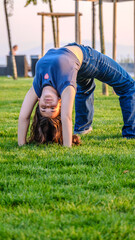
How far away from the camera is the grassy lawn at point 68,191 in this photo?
8.23 ft

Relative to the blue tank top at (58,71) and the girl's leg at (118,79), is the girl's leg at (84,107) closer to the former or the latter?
the girl's leg at (118,79)

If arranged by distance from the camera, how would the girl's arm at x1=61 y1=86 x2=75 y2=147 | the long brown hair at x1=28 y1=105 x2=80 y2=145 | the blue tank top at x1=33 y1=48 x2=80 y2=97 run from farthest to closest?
the long brown hair at x1=28 y1=105 x2=80 y2=145, the blue tank top at x1=33 y1=48 x2=80 y2=97, the girl's arm at x1=61 y1=86 x2=75 y2=147

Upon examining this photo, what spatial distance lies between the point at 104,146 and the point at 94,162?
85 cm

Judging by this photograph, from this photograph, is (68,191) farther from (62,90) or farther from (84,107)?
(84,107)

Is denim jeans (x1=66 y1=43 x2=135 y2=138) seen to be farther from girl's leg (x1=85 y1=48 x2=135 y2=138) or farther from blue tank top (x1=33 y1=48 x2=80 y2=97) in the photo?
blue tank top (x1=33 y1=48 x2=80 y2=97)

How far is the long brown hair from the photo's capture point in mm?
4497

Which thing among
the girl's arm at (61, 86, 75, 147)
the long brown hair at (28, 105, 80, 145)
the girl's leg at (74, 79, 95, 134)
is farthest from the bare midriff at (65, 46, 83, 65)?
the girl's leg at (74, 79, 95, 134)

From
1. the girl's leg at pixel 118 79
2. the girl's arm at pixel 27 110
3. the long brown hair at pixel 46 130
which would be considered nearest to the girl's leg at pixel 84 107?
the girl's leg at pixel 118 79

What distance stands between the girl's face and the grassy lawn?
437 millimetres

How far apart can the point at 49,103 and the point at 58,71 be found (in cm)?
40

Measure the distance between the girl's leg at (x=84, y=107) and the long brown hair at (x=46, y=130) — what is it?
3.34ft

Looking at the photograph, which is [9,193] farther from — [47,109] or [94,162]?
[47,109]

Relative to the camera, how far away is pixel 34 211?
2799 millimetres

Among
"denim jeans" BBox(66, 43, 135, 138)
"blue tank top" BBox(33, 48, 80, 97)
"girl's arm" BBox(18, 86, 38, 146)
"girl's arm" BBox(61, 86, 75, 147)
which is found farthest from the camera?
"denim jeans" BBox(66, 43, 135, 138)
